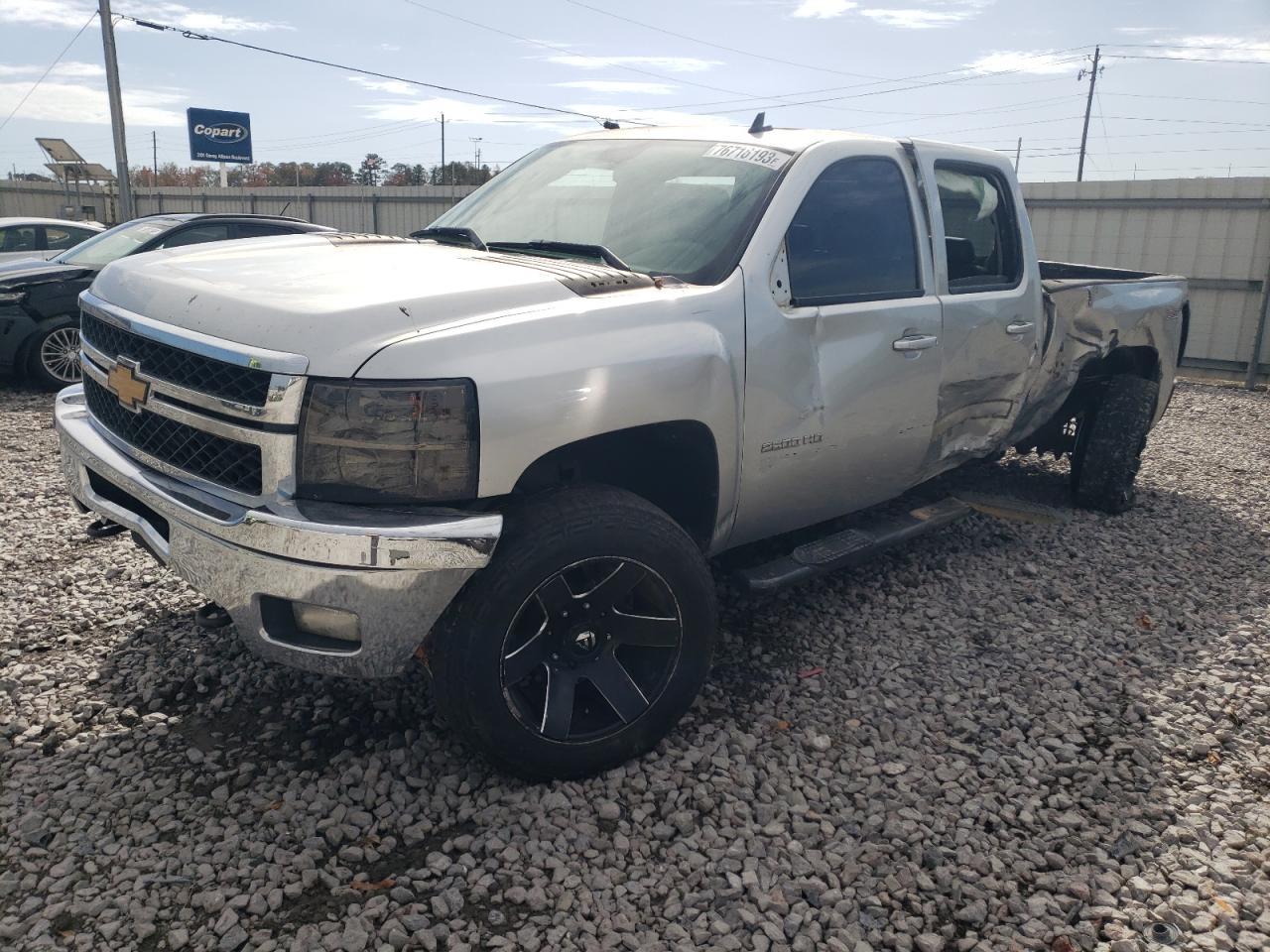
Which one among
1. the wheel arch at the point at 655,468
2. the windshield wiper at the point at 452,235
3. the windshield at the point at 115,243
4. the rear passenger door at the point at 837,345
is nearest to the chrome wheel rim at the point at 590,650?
the wheel arch at the point at 655,468

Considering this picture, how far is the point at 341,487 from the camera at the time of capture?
2406mm

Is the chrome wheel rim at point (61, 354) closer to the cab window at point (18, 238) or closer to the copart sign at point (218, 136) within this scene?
the cab window at point (18, 238)

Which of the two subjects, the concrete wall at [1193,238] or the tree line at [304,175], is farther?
the tree line at [304,175]

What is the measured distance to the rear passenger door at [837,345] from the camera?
3.20 meters

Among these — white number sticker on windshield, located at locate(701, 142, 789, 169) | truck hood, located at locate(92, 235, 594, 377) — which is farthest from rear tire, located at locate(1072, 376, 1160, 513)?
truck hood, located at locate(92, 235, 594, 377)

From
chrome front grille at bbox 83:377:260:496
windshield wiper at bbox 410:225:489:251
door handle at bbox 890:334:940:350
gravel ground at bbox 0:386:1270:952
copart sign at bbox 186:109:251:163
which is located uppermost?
copart sign at bbox 186:109:251:163

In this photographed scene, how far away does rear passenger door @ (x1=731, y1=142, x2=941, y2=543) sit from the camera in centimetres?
320

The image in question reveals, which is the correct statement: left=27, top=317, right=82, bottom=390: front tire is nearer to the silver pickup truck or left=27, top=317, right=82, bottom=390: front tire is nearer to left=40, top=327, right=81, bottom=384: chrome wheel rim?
left=40, top=327, right=81, bottom=384: chrome wheel rim

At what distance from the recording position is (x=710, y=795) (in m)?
2.84

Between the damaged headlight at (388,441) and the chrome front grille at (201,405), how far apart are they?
0.06m

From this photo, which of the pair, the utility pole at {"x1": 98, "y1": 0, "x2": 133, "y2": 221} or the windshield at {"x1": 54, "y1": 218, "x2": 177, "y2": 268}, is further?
the utility pole at {"x1": 98, "y1": 0, "x2": 133, "y2": 221}

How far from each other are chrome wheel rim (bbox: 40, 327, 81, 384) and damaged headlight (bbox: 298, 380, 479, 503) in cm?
723

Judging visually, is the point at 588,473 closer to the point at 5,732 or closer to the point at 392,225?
the point at 5,732

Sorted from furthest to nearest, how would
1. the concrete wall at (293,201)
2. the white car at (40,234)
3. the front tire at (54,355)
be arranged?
the concrete wall at (293,201)
the white car at (40,234)
the front tire at (54,355)
